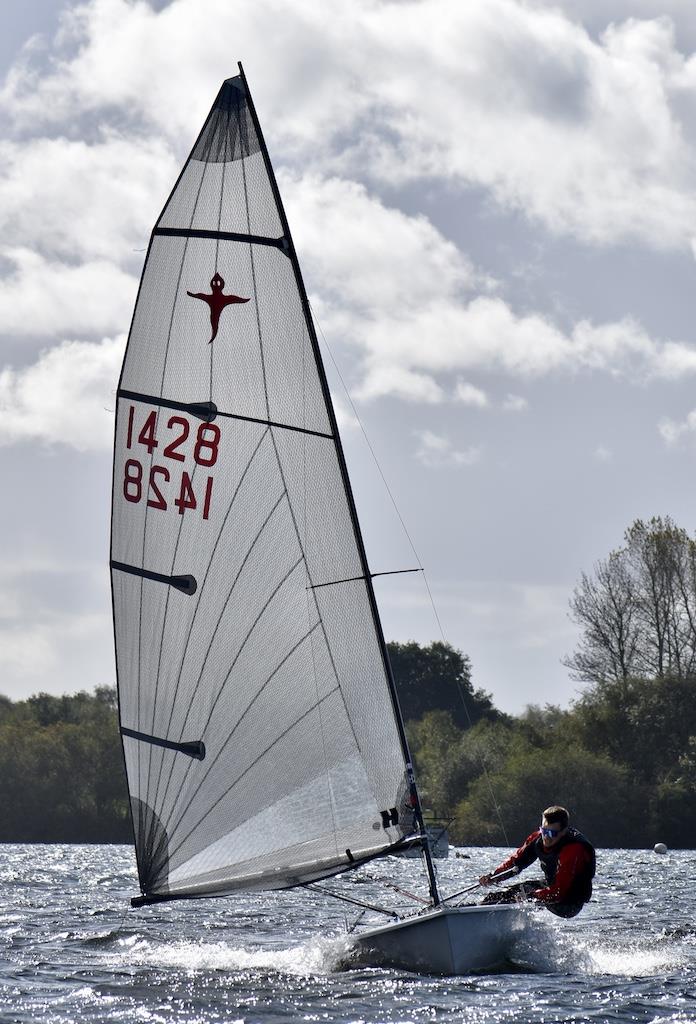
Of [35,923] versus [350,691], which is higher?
[350,691]

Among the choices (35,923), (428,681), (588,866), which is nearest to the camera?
(588,866)

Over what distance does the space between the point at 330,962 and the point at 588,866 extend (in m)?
2.62

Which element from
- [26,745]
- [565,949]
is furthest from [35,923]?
[26,745]

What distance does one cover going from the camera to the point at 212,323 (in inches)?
528

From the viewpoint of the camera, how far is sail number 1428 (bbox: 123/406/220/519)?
43.7ft

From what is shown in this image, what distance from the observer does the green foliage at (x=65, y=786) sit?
55375 millimetres

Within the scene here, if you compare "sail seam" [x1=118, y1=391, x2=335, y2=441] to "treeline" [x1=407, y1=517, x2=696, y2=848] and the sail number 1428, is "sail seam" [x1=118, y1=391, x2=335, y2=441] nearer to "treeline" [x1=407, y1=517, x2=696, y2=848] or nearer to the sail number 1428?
the sail number 1428

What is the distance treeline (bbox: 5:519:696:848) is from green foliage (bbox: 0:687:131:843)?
0.19ft

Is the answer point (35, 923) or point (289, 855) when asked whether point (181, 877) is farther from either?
point (35, 923)

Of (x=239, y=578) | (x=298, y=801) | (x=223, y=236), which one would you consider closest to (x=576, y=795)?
(x=298, y=801)

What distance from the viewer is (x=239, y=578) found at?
13172mm

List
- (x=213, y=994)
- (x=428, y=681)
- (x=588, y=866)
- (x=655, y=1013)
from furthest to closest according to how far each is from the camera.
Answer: (x=428, y=681)
(x=588, y=866)
(x=213, y=994)
(x=655, y=1013)

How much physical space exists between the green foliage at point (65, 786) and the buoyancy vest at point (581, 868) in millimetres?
42348

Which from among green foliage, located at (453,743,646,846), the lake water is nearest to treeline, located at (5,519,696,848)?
green foliage, located at (453,743,646,846)
